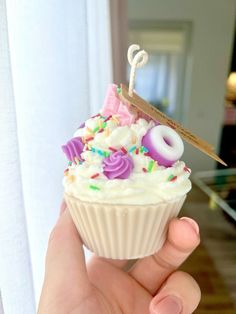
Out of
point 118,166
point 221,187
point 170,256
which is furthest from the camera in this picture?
point 221,187

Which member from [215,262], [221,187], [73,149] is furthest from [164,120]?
[221,187]

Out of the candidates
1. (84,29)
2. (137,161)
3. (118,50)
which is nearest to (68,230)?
(137,161)

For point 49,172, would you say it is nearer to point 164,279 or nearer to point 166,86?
point 164,279

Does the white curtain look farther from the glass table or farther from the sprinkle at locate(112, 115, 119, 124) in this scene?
the glass table

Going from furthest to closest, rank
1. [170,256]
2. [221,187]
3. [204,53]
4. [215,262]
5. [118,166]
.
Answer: [204,53] → [221,187] → [215,262] → [170,256] → [118,166]

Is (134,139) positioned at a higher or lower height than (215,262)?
higher

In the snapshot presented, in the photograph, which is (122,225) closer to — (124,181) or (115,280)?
(124,181)
